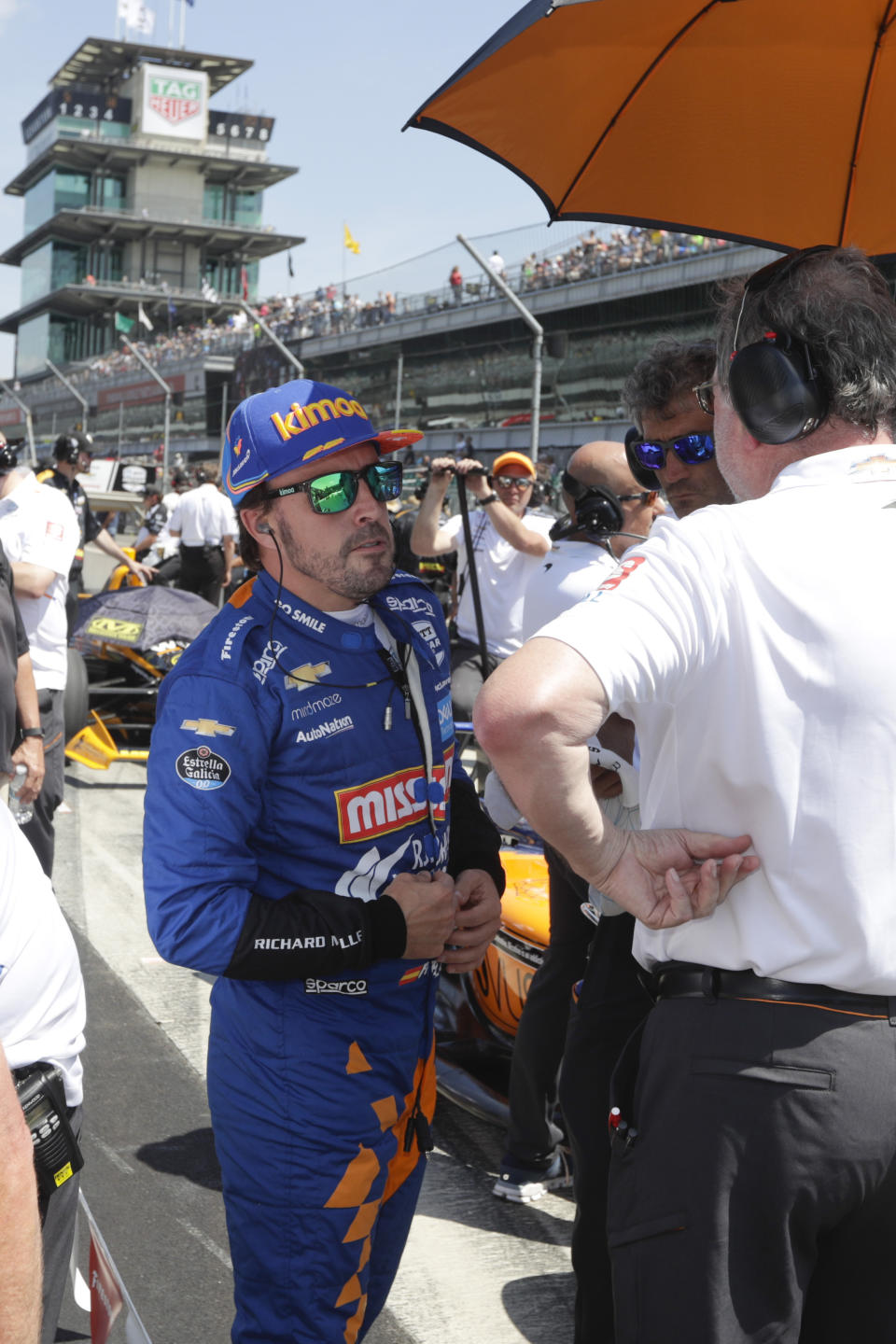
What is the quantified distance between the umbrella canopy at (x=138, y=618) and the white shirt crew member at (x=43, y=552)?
10.8 ft

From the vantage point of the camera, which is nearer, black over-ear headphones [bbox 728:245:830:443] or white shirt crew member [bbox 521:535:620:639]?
black over-ear headphones [bbox 728:245:830:443]

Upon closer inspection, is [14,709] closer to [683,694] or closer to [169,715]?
→ [169,715]

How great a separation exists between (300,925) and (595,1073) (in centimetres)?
85

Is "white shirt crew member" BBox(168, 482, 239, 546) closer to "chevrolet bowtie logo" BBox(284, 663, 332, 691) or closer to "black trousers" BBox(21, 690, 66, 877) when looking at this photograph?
"black trousers" BBox(21, 690, 66, 877)

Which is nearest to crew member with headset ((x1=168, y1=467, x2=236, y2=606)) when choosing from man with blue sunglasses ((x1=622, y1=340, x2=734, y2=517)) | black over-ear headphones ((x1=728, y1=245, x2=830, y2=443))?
man with blue sunglasses ((x1=622, y1=340, x2=734, y2=517))

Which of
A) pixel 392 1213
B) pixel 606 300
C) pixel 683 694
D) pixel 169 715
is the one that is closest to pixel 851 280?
pixel 683 694

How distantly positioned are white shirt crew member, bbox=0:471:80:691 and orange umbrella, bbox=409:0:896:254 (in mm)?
2627

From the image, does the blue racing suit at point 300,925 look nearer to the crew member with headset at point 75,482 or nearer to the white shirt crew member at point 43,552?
the white shirt crew member at point 43,552

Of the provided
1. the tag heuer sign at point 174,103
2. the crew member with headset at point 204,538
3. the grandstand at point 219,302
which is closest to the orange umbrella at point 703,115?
the grandstand at point 219,302

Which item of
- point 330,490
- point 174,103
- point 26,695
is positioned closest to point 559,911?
point 330,490

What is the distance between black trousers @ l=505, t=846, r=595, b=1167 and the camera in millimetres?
3291

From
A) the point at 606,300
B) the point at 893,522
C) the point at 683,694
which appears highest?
the point at 606,300

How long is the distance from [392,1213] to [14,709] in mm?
2334

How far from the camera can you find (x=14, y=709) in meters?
4.05
